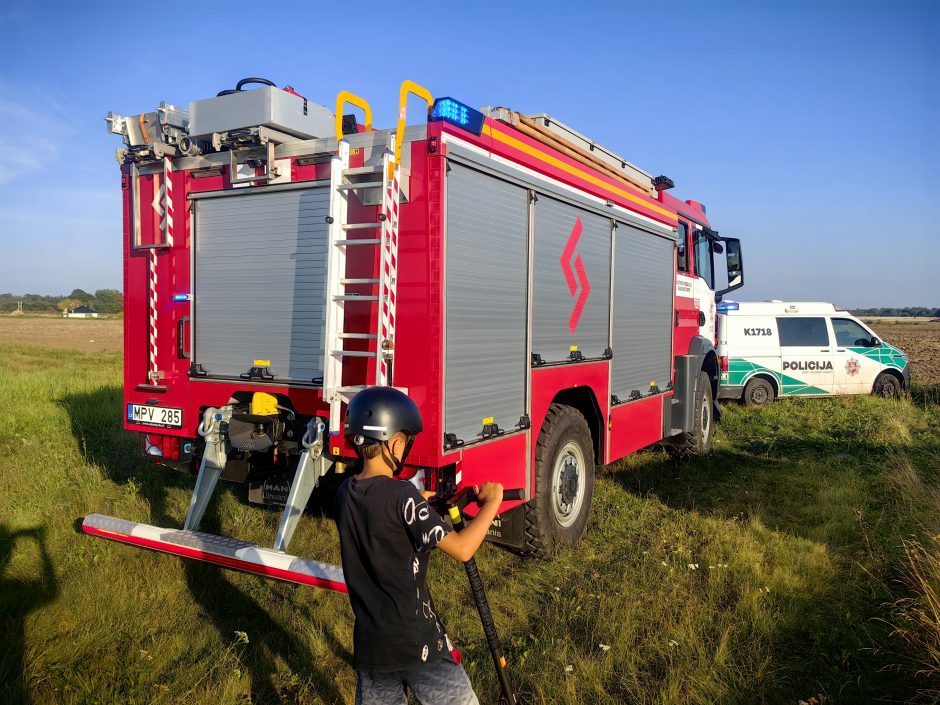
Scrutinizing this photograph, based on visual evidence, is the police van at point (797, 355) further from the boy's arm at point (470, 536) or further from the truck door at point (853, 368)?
the boy's arm at point (470, 536)

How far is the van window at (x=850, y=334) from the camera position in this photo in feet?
46.0

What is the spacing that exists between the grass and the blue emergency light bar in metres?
2.89

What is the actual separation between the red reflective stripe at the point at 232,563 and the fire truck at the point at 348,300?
0.04 ft

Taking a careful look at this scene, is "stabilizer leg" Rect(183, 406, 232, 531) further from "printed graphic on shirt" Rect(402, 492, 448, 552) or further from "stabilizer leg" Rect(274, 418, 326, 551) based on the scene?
"printed graphic on shirt" Rect(402, 492, 448, 552)

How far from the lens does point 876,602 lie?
4.36 metres

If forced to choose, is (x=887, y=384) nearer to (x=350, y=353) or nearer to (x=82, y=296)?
(x=350, y=353)

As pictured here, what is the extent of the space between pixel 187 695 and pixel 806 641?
10.6 ft

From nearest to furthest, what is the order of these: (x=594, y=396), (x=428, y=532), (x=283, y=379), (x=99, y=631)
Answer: (x=428, y=532), (x=99, y=631), (x=283, y=379), (x=594, y=396)

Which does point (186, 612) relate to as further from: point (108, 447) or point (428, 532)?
point (108, 447)

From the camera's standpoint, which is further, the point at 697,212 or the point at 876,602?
the point at 697,212

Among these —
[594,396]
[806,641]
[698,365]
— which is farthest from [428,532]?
→ [698,365]

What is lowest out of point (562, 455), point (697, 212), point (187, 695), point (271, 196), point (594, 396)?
point (187, 695)

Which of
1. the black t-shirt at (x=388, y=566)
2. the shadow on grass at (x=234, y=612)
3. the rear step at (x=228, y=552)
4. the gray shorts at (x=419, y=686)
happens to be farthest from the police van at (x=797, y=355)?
the black t-shirt at (x=388, y=566)

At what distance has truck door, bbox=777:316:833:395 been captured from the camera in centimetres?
1379
